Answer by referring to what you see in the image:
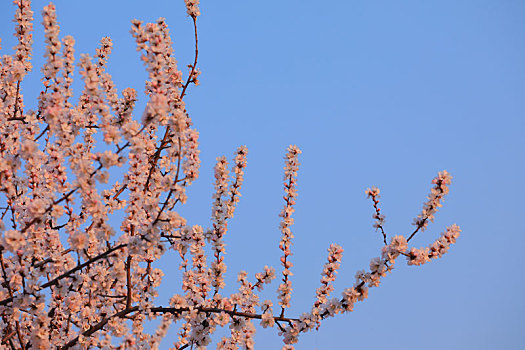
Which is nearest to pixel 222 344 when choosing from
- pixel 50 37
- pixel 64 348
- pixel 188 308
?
pixel 188 308

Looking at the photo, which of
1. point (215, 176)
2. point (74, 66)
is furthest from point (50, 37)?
point (215, 176)

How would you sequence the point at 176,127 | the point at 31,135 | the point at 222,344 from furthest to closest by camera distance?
the point at 222,344, the point at 31,135, the point at 176,127

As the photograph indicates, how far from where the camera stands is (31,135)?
→ 644 cm

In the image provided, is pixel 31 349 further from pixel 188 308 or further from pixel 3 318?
pixel 188 308

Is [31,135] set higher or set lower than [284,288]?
higher

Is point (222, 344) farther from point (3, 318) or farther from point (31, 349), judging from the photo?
point (3, 318)

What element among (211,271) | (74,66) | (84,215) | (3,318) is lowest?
(211,271)

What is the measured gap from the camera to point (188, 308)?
6.01 metres

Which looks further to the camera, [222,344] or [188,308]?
[222,344]

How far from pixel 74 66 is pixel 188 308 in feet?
9.28

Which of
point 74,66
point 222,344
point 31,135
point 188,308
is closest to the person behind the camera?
point 74,66

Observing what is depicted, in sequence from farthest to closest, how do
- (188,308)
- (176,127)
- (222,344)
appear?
(222,344) → (188,308) → (176,127)

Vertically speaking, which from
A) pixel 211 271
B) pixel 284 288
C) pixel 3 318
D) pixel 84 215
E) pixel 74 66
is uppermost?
pixel 74 66

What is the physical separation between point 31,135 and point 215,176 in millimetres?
2270
